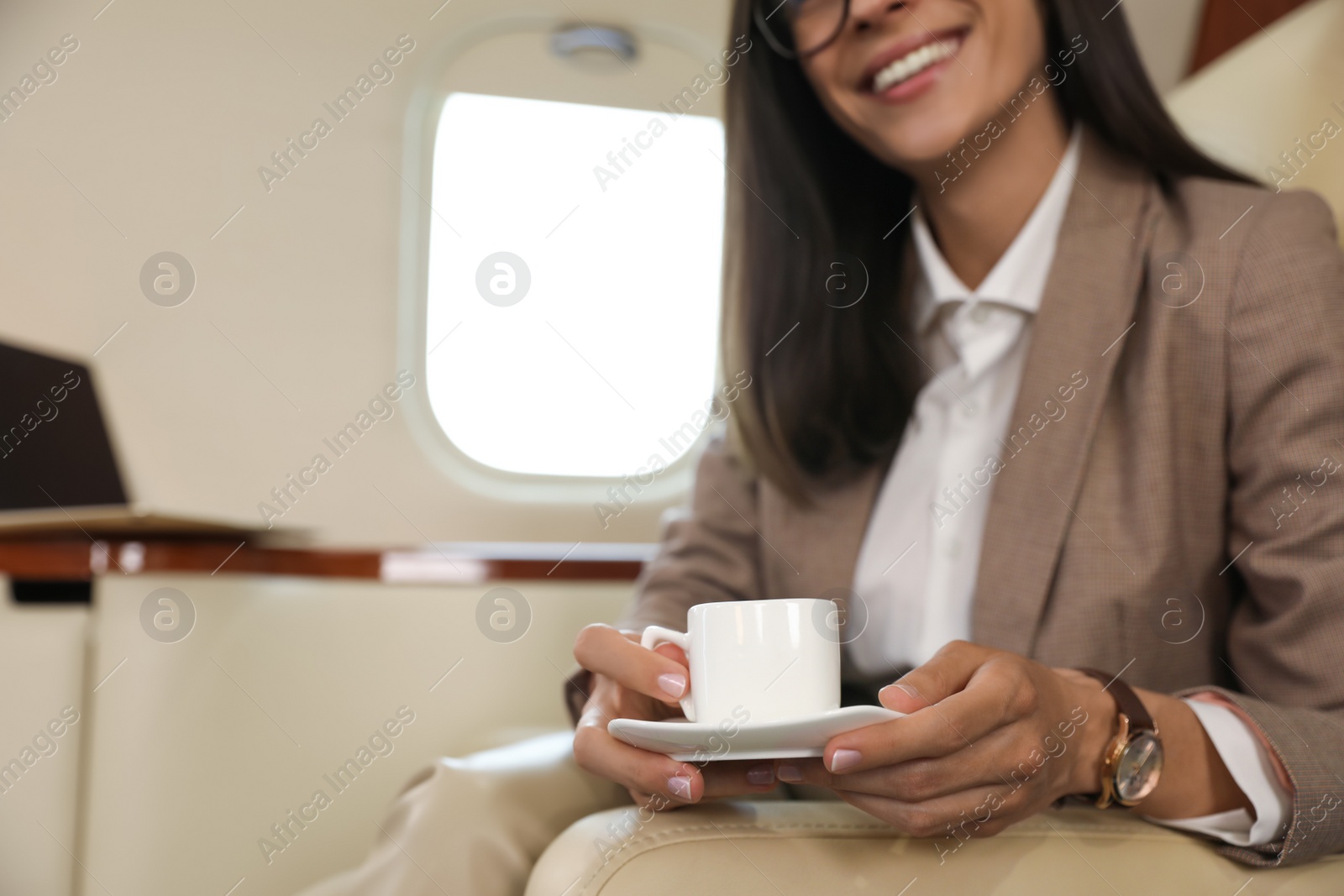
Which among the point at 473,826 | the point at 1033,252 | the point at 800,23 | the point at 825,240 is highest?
the point at 800,23

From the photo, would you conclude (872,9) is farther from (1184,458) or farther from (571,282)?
(571,282)

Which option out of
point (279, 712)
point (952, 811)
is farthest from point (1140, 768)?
point (279, 712)

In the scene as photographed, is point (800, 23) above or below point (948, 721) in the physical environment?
above

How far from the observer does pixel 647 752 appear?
0.56m

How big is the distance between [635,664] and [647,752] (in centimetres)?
7

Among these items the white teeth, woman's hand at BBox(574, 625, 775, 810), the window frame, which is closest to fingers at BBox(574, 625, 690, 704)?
woman's hand at BBox(574, 625, 775, 810)

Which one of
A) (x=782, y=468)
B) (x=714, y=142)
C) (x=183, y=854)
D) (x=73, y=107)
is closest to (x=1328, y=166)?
(x=782, y=468)

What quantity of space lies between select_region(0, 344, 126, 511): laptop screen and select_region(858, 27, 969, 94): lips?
136 cm

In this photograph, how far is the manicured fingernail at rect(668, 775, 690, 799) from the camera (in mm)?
532

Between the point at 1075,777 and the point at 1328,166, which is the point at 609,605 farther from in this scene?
the point at 1328,166

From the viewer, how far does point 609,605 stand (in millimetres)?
1313

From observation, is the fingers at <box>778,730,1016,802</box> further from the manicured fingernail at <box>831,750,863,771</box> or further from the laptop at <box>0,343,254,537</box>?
the laptop at <box>0,343,254,537</box>

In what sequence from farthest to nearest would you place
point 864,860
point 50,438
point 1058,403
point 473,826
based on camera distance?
point 50,438, point 1058,403, point 473,826, point 864,860

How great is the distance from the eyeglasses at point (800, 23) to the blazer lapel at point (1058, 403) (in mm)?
316
